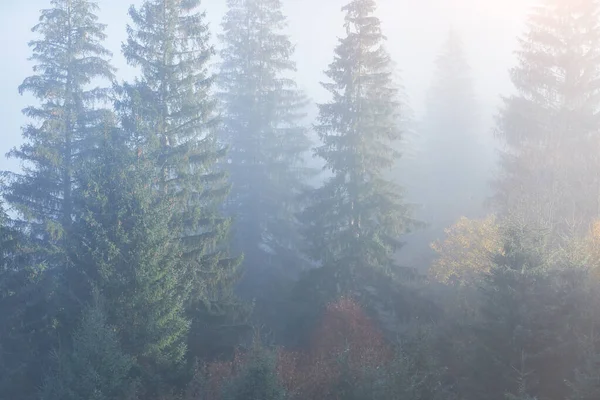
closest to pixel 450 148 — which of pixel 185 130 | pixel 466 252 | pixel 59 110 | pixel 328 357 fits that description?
pixel 466 252

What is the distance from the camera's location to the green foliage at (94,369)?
1464cm

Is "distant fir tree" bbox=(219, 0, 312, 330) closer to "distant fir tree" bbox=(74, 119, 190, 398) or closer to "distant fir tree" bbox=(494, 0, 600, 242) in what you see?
"distant fir tree" bbox=(74, 119, 190, 398)

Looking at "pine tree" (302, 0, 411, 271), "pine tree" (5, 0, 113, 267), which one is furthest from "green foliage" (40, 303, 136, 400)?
"pine tree" (302, 0, 411, 271)

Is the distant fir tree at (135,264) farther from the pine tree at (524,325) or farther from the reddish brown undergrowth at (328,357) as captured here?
the pine tree at (524,325)

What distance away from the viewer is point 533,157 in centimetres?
2616

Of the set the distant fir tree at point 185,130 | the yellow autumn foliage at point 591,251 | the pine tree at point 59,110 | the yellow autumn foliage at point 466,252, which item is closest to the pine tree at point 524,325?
the yellow autumn foliage at point 591,251

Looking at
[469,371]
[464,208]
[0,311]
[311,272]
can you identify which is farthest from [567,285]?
[464,208]

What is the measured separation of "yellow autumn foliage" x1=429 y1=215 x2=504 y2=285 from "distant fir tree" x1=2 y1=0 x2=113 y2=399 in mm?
17469

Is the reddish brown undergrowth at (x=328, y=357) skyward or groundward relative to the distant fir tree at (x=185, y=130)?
groundward

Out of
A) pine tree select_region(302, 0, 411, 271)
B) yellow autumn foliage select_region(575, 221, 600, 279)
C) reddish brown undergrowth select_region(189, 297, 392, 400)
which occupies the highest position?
pine tree select_region(302, 0, 411, 271)

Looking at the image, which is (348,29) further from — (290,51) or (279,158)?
(279,158)

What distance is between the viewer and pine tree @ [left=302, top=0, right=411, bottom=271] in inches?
942

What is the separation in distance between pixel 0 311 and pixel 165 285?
8.40 metres

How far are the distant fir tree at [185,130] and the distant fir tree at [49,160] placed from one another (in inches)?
169
